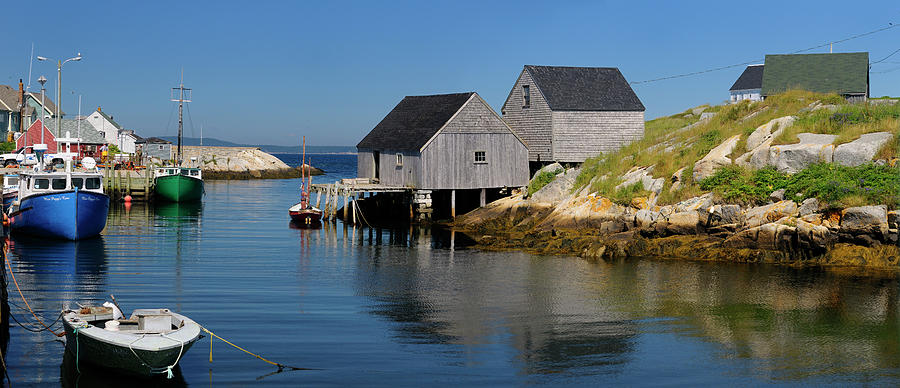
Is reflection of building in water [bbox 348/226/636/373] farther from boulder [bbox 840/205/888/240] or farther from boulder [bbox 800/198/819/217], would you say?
boulder [bbox 840/205/888/240]

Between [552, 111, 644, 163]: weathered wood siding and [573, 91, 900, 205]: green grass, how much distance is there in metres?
1.43

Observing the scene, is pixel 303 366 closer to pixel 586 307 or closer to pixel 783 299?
pixel 586 307

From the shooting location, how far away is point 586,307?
26.2 meters

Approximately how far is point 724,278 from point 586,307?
8.00 metres

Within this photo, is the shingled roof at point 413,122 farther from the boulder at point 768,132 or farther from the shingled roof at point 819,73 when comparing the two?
the shingled roof at point 819,73

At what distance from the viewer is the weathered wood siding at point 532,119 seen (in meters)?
52.5

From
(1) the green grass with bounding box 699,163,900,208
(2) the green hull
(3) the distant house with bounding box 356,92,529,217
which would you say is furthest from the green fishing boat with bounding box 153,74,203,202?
(1) the green grass with bounding box 699,163,900,208

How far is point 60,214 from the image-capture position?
4050cm

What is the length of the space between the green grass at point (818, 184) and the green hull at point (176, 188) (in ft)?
145

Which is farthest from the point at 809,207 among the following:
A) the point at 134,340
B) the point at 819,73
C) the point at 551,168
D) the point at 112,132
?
the point at 112,132

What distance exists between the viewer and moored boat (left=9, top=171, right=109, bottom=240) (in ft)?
132

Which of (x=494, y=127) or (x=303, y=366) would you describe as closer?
(x=303, y=366)

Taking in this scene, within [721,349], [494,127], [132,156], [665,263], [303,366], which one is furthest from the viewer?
[132,156]

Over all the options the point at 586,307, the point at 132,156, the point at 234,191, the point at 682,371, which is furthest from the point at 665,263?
the point at 132,156
